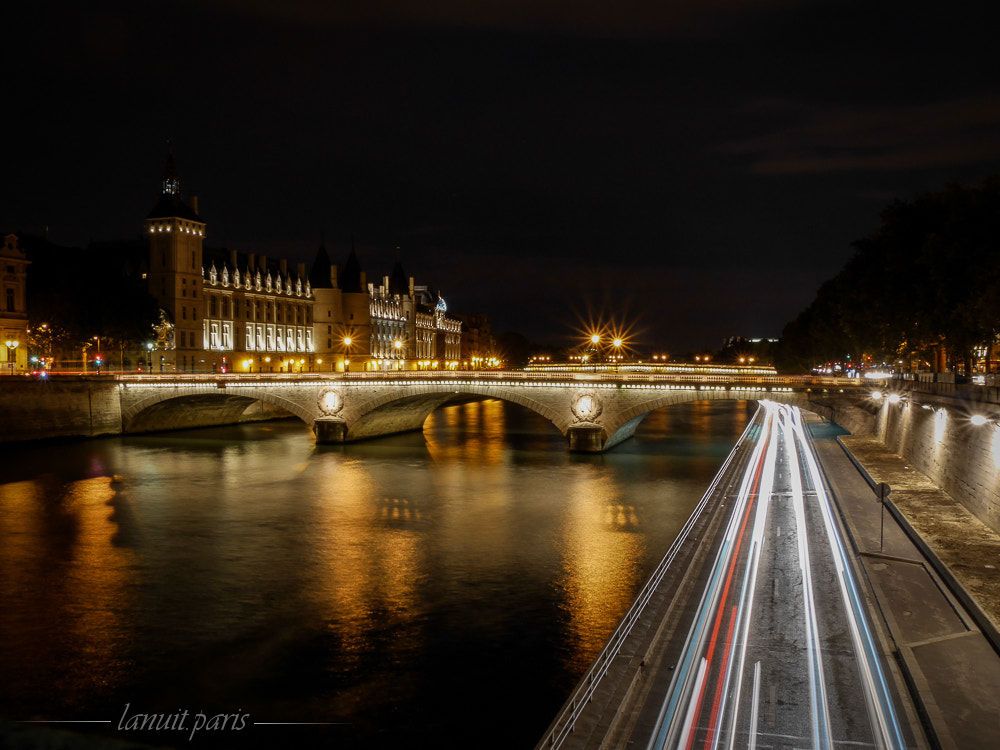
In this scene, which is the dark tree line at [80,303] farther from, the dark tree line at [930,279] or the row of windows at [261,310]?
the dark tree line at [930,279]

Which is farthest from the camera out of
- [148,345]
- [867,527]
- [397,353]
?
[397,353]

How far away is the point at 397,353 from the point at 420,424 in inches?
3255

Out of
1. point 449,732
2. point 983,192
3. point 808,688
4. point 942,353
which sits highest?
point 983,192

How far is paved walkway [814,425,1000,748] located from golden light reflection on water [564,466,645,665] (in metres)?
6.80

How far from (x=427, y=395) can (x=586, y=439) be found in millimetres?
14860

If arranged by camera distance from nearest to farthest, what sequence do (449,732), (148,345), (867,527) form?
(449,732)
(867,527)
(148,345)

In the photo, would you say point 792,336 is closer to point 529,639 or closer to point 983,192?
point 983,192

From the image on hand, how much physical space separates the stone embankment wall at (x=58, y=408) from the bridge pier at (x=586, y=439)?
38.5 m

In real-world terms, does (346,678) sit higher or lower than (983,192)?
lower

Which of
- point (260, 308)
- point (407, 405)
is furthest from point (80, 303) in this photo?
point (260, 308)

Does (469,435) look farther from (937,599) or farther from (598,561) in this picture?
(937,599)

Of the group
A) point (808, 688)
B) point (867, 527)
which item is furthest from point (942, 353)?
point (808, 688)

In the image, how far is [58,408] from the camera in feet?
221

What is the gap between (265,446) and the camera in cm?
6625
